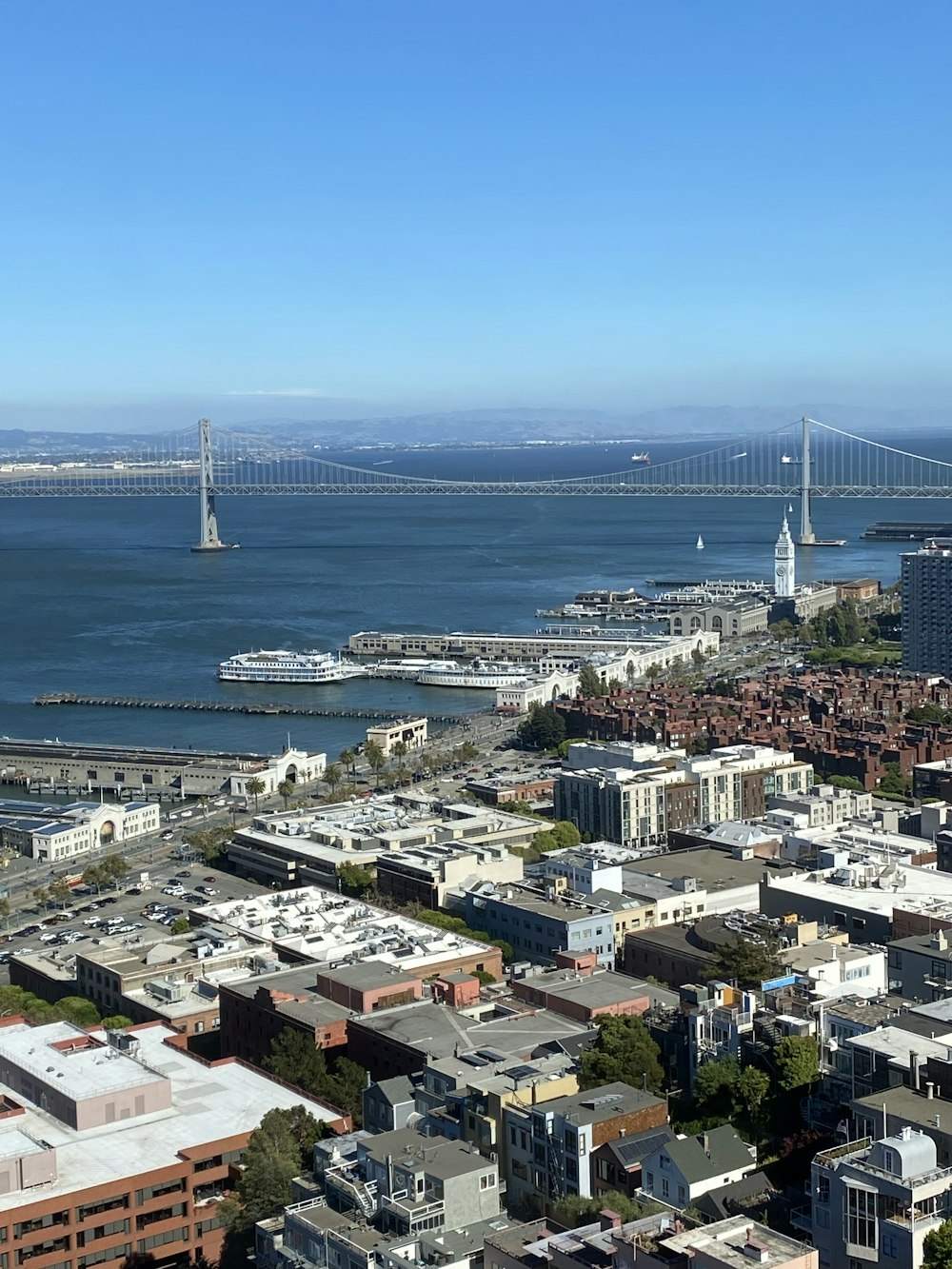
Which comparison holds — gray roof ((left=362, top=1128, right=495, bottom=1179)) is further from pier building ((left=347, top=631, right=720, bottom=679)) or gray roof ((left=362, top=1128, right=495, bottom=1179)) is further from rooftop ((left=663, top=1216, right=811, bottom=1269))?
pier building ((left=347, top=631, right=720, bottom=679))

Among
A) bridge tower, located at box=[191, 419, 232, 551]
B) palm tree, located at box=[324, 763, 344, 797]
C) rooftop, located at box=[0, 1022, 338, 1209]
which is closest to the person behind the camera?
rooftop, located at box=[0, 1022, 338, 1209]

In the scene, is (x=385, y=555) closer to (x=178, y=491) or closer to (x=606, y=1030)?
(x=178, y=491)

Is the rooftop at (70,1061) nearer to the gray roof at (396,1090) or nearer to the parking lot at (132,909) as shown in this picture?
the gray roof at (396,1090)

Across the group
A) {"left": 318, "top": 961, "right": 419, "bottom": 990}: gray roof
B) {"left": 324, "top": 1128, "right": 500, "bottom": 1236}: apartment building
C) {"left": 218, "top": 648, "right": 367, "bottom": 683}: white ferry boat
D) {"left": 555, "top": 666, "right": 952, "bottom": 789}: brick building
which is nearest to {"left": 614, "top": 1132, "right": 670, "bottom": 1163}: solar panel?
{"left": 324, "top": 1128, "right": 500, "bottom": 1236}: apartment building

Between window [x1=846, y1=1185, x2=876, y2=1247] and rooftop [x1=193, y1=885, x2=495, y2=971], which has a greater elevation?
window [x1=846, y1=1185, x2=876, y2=1247]

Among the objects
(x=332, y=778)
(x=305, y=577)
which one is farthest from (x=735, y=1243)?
(x=305, y=577)

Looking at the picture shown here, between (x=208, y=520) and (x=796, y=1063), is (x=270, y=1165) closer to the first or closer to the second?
(x=796, y=1063)

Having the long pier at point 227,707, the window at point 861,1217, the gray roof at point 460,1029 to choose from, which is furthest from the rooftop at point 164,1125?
the long pier at point 227,707
